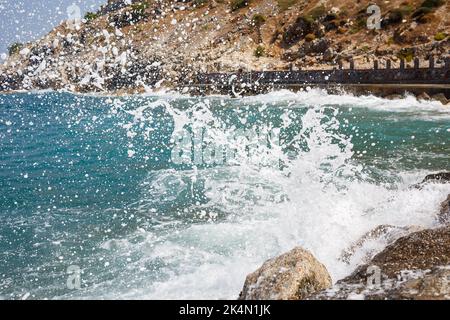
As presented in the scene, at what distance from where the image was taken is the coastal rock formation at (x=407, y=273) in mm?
4359

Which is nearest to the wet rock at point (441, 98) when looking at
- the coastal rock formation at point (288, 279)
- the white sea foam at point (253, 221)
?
the white sea foam at point (253, 221)

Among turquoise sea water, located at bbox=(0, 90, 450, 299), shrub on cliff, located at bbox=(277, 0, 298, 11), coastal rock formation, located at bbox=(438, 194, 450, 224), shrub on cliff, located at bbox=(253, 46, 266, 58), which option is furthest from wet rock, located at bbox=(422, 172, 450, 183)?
shrub on cliff, located at bbox=(277, 0, 298, 11)

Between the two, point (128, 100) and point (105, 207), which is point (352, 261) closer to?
point (105, 207)

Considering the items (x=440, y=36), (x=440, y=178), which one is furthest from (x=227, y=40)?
(x=440, y=178)

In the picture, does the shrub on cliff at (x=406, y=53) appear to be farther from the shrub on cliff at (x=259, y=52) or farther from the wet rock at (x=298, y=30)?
the shrub on cliff at (x=259, y=52)

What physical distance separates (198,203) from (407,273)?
757 centimetres

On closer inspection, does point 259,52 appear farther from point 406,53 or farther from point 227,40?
point 406,53

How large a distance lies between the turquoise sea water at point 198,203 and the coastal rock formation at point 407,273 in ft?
4.29

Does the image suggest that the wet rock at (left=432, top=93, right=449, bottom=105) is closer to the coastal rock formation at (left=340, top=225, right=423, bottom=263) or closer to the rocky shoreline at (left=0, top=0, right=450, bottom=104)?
the rocky shoreline at (left=0, top=0, right=450, bottom=104)

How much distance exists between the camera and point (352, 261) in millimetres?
7262

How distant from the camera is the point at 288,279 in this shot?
509 cm

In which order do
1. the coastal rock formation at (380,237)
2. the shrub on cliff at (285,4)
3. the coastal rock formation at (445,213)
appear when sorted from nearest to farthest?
1. the coastal rock formation at (380,237)
2. the coastal rock formation at (445,213)
3. the shrub on cliff at (285,4)

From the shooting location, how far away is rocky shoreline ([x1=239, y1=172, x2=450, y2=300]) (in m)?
4.43

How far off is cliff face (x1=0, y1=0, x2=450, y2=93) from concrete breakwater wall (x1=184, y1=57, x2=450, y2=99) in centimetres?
339
